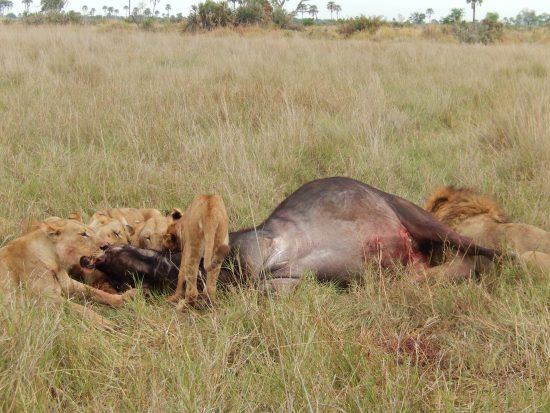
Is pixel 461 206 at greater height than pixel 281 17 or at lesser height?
lesser

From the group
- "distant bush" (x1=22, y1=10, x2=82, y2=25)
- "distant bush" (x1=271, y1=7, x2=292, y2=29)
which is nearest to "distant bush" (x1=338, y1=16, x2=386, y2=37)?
"distant bush" (x1=271, y1=7, x2=292, y2=29)

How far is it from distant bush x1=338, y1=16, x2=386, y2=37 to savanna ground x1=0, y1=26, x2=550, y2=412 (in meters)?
19.1

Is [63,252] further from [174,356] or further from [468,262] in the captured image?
[468,262]

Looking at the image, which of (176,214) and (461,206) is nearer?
(176,214)

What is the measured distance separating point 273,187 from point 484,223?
189 cm

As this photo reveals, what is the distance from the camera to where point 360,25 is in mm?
31469

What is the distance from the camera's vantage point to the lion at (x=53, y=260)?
3191mm

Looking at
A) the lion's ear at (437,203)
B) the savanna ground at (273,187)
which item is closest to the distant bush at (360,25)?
the savanna ground at (273,187)

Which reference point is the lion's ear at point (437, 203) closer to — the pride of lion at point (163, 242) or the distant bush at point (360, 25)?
the pride of lion at point (163, 242)

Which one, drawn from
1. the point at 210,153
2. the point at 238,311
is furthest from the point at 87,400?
the point at 210,153

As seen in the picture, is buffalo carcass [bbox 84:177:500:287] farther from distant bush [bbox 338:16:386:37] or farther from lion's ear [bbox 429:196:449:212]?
distant bush [bbox 338:16:386:37]

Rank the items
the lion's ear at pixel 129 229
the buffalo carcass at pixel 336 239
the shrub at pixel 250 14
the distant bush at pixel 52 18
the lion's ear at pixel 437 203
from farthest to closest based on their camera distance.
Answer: the shrub at pixel 250 14, the distant bush at pixel 52 18, the lion's ear at pixel 437 203, the lion's ear at pixel 129 229, the buffalo carcass at pixel 336 239

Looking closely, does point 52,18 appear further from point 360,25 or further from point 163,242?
point 163,242

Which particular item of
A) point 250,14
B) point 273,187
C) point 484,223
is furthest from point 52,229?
point 250,14
